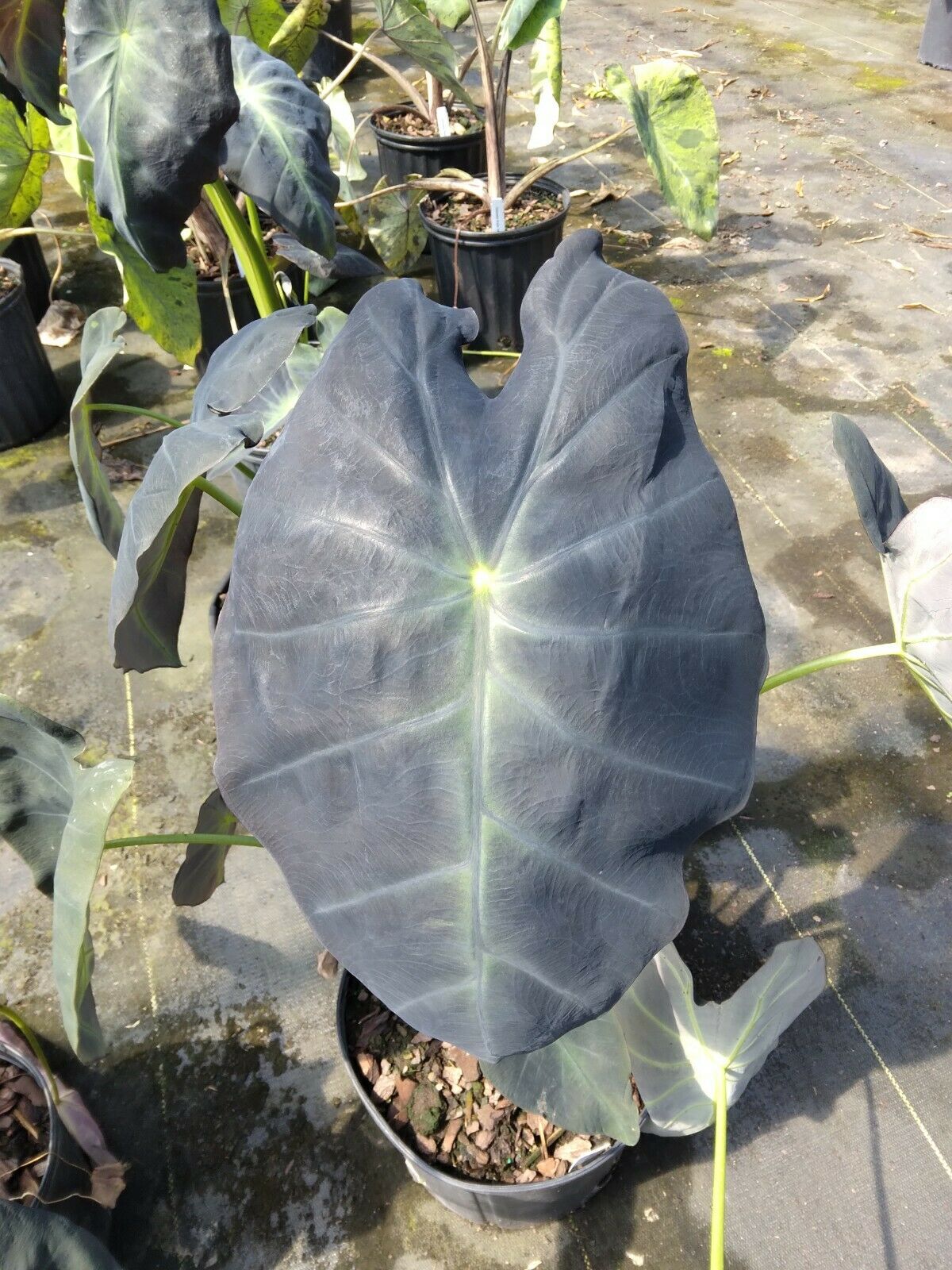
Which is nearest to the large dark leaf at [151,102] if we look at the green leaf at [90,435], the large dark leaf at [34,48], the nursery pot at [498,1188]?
the green leaf at [90,435]

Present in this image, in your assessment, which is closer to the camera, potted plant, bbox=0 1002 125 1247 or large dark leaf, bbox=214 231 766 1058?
large dark leaf, bbox=214 231 766 1058

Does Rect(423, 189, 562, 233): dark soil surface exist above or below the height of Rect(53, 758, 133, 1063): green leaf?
below

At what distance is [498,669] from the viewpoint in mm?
592

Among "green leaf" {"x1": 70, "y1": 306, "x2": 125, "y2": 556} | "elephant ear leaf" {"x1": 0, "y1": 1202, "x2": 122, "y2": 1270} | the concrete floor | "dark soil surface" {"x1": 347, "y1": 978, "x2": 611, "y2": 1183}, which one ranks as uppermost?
"green leaf" {"x1": 70, "y1": 306, "x2": 125, "y2": 556}

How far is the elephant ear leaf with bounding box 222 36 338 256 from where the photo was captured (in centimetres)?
148

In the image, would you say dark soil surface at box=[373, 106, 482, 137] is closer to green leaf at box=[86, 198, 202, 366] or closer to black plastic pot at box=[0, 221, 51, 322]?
black plastic pot at box=[0, 221, 51, 322]

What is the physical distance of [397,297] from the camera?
2.15ft

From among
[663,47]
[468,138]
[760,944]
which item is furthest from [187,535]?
[663,47]

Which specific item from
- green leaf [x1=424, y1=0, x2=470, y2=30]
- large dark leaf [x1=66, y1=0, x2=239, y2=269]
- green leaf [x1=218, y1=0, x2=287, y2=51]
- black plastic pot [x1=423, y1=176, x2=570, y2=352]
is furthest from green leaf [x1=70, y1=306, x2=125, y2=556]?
green leaf [x1=424, y1=0, x2=470, y2=30]

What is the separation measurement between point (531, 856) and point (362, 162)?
4.13 meters

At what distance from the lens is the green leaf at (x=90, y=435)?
101cm

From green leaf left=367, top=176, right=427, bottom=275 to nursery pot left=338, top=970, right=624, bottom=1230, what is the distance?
240 cm

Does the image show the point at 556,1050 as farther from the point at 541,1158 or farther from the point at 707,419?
the point at 707,419

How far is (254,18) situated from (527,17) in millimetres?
742
